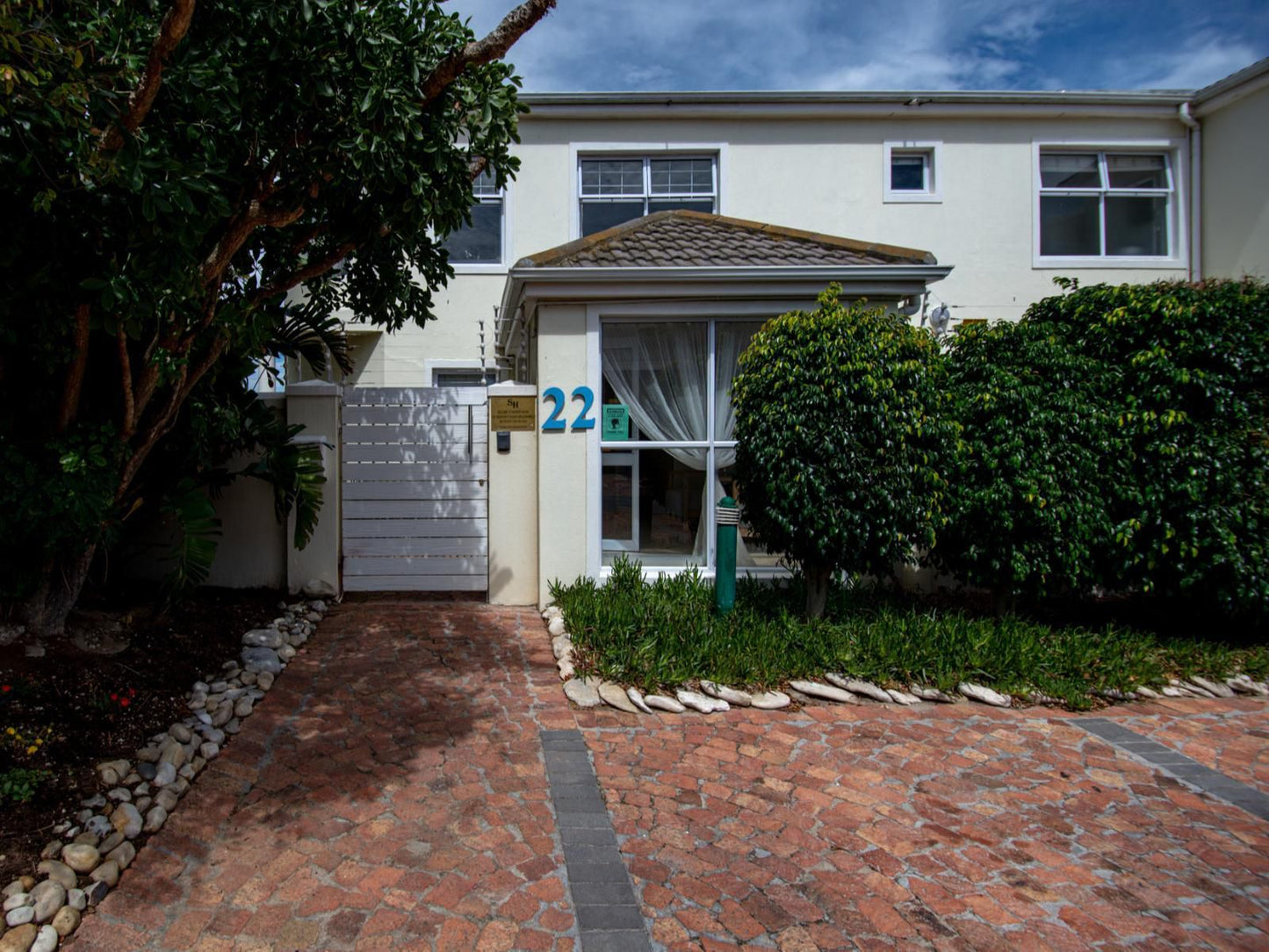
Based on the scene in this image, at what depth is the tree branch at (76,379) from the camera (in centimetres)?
442

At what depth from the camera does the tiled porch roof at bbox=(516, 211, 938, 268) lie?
7375 mm

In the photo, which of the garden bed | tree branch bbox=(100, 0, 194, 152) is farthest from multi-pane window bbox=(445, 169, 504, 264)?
tree branch bbox=(100, 0, 194, 152)

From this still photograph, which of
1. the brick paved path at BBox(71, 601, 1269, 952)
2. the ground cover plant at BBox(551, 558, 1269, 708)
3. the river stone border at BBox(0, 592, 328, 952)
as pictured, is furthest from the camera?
the ground cover plant at BBox(551, 558, 1269, 708)

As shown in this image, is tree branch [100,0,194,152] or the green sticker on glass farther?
the green sticker on glass

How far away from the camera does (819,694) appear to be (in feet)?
18.4

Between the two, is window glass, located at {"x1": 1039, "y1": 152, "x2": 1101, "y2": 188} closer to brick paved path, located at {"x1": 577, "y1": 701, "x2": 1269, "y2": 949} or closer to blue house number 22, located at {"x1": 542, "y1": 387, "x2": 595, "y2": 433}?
blue house number 22, located at {"x1": 542, "y1": 387, "x2": 595, "y2": 433}

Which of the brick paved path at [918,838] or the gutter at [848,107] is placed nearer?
the brick paved path at [918,838]

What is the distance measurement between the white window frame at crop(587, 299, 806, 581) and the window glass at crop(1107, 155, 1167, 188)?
8.21 m

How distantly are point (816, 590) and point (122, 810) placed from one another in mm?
5037

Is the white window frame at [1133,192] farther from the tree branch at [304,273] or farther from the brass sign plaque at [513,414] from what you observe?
the tree branch at [304,273]

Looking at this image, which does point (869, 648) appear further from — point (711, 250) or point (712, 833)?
point (711, 250)

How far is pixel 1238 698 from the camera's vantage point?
6086 mm

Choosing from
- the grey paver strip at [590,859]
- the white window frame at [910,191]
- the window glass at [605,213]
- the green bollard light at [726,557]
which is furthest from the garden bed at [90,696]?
the white window frame at [910,191]

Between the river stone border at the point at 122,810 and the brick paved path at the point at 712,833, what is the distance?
9cm
